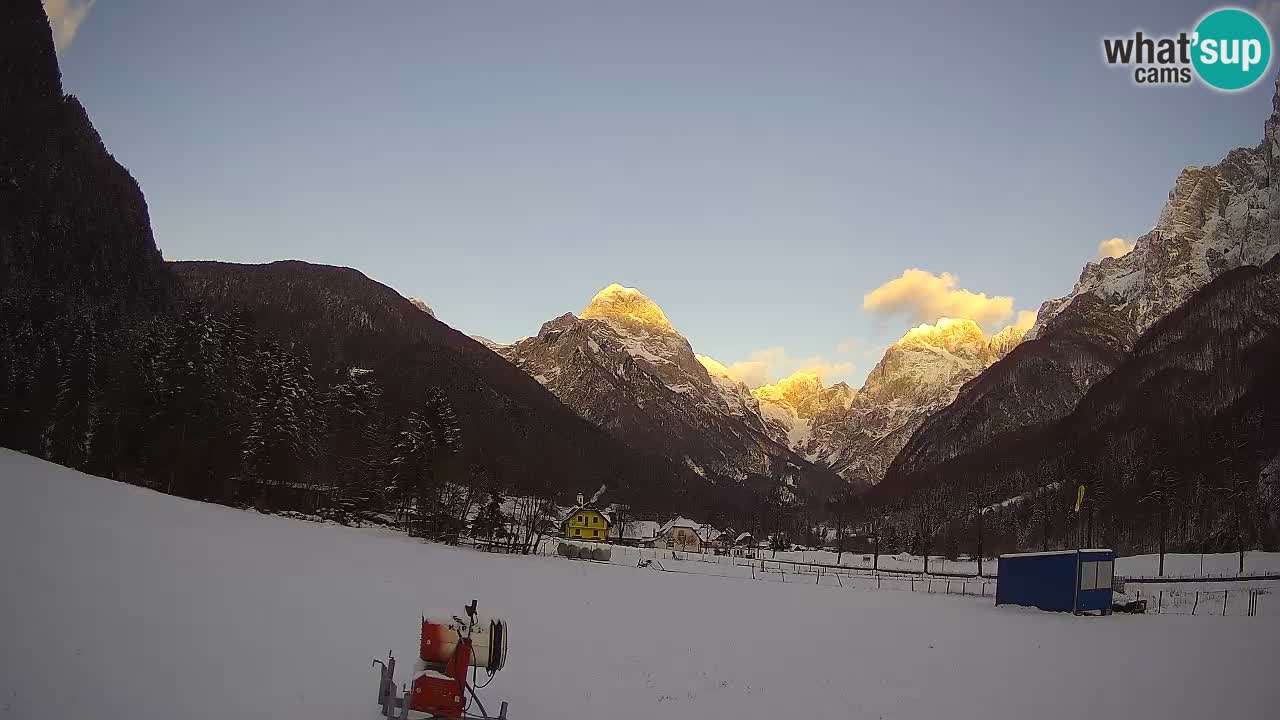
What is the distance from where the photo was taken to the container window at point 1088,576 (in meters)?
38.7

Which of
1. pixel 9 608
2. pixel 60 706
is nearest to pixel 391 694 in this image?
pixel 60 706

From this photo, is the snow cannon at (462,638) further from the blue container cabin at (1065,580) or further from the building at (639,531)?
the building at (639,531)

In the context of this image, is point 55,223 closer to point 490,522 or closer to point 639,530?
point 490,522

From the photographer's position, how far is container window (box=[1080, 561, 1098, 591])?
38.7 meters

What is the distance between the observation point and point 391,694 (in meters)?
13.8

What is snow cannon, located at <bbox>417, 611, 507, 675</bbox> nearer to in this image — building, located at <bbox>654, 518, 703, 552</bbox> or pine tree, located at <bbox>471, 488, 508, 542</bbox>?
pine tree, located at <bbox>471, 488, 508, 542</bbox>

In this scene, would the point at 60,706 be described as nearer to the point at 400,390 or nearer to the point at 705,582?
the point at 705,582

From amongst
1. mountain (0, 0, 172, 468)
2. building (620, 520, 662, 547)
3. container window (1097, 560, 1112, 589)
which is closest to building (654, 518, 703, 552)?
building (620, 520, 662, 547)

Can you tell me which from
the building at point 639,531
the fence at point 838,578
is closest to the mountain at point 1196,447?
the fence at point 838,578

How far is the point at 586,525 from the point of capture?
13050 cm

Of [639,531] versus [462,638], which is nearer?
[462,638]

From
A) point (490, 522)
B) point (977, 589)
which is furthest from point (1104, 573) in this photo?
point (490, 522)

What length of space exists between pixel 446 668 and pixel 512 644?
9.17 meters

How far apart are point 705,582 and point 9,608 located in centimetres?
3961
